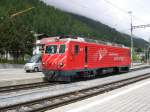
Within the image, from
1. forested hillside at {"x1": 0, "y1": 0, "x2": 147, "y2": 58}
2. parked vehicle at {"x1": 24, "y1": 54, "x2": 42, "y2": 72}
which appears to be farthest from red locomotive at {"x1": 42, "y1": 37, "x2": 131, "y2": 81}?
parked vehicle at {"x1": 24, "y1": 54, "x2": 42, "y2": 72}

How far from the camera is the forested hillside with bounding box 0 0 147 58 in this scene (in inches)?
2079

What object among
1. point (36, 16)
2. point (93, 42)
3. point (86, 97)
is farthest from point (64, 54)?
point (36, 16)

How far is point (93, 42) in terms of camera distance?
28.4 metres

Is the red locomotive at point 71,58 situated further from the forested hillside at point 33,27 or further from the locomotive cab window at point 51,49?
the forested hillside at point 33,27

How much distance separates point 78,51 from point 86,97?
367 inches

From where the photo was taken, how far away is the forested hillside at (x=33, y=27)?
52.8 meters

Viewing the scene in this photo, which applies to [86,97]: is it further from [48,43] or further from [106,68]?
[106,68]

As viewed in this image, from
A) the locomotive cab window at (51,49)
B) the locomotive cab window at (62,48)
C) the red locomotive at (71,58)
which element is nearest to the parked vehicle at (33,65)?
the red locomotive at (71,58)

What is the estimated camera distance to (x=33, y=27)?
109 meters

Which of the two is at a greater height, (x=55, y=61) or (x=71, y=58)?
(x=71, y=58)

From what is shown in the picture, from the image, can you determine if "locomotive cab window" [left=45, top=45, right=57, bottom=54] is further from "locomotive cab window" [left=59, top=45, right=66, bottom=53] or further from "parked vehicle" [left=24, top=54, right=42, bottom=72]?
"parked vehicle" [left=24, top=54, right=42, bottom=72]

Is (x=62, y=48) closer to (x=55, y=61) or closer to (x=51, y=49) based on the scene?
(x=55, y=61)

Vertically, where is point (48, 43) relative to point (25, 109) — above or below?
above

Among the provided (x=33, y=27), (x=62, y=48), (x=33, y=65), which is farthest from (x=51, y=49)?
(x=33, y=27)
